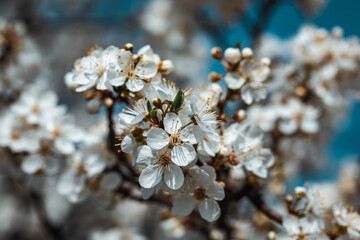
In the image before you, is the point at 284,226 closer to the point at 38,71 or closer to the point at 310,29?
the point at 310,29

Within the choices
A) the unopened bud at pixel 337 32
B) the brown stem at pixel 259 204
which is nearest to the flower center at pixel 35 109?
the brown stem at pixel 259 204

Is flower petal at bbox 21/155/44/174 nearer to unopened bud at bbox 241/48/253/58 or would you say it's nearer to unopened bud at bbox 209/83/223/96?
unopened bud at bbox 209/83/223/96

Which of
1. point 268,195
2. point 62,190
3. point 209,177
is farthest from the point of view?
point 268,195

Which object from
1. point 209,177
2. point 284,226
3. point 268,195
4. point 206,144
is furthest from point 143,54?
point 268,195

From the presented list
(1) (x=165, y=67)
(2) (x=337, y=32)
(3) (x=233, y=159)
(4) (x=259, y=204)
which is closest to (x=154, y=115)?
(1) (x=165, y=67)

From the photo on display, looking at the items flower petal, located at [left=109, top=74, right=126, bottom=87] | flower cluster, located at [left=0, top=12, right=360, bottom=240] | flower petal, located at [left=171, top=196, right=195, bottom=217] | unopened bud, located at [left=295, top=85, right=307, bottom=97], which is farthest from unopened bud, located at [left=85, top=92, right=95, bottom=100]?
unopened bud, located at [left=295, top=85, right=307, bottom=97]

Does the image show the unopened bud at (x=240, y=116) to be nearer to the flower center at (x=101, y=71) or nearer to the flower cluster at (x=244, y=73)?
the flower cluster at (x=244, y=73)
